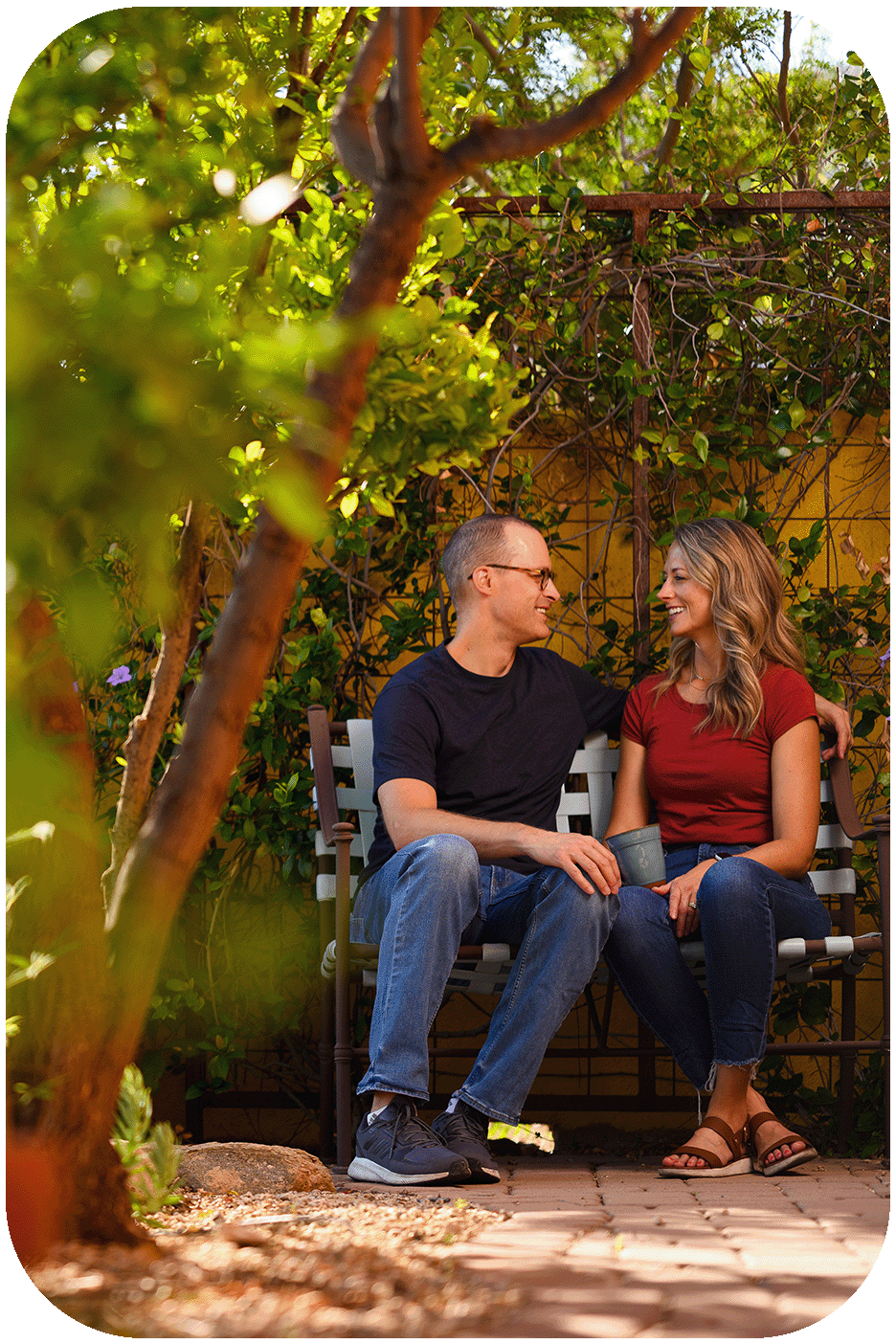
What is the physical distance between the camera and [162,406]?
0.86 metres

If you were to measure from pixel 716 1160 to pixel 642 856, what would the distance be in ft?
2.11

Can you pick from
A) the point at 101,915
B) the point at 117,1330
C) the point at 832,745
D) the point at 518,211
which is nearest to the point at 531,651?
the point at 832,745

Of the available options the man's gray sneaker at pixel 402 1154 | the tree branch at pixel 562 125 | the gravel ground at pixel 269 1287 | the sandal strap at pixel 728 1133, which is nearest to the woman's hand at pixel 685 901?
the sandal strap at pixel 728 1133

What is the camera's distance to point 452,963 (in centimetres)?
241

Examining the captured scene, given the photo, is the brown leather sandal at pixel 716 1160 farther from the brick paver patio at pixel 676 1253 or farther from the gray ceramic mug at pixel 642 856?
the gray ceramic mug at pixel 642 856

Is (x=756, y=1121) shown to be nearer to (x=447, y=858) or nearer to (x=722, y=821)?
(x=722, y=821)

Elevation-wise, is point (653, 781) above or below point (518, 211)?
below

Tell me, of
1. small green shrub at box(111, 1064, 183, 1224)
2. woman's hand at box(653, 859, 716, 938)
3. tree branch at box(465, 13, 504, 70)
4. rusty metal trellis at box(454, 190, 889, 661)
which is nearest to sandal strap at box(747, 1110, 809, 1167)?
woman's hand at box(653, 859, 716, 938)

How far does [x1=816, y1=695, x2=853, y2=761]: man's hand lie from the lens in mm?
2922

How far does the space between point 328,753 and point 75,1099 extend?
1647 millimetres

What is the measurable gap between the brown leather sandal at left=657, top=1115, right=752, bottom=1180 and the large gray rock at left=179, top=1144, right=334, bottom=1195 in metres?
0.70

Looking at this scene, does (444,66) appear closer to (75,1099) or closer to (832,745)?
(832,745)

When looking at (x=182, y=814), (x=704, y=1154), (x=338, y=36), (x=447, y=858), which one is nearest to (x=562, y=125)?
(x=182, y=814)

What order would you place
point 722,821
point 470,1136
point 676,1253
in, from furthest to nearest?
1. point 722,821
2. point 470,1136
3. point 676,1253
